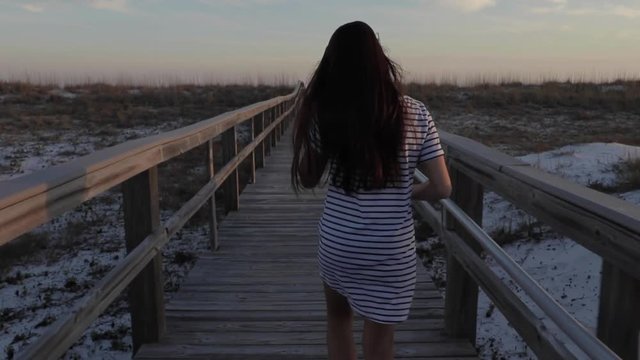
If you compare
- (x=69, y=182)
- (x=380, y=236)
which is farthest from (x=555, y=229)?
(x=69, y=182)

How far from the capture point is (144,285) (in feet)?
10.5

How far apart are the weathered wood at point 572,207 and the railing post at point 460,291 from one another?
18.3 inches

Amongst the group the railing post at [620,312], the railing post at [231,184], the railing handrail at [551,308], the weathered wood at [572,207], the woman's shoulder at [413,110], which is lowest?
the railing post at [231,184]

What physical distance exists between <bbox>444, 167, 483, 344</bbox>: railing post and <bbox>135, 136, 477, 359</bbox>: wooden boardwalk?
81mm

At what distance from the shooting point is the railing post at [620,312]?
1439 mm

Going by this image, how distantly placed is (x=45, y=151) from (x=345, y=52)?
13.4 meters

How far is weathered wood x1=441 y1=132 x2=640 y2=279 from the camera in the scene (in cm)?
135

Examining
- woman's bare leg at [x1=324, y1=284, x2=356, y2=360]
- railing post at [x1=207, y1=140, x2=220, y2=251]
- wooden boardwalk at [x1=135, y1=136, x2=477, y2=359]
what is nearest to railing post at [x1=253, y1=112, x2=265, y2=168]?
wooden boardwalk at [x1=135, y1=136, x2=477, y2=359]

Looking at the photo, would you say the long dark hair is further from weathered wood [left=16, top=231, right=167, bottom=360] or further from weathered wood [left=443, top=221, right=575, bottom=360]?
weathered wood [left=16, top=231, right=167, bottom=360]

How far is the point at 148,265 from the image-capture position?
3168 mm

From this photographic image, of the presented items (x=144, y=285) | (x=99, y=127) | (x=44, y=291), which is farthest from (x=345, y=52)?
(x=99, y=127)

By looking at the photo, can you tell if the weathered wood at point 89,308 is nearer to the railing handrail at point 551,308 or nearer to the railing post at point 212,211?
the railing handrail at point 551,308

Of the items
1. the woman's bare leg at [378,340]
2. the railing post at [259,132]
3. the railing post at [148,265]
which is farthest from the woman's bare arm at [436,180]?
the railing post at [259,132]

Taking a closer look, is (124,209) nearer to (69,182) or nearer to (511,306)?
(69,182)
